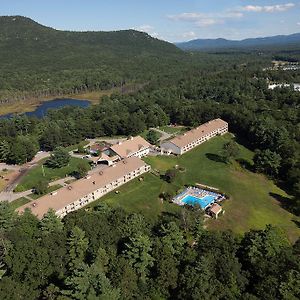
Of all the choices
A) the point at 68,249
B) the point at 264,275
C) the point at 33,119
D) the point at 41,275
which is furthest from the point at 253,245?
the point at 33,119

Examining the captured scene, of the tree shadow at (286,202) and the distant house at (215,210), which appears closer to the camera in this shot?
the distant house at (215,210)

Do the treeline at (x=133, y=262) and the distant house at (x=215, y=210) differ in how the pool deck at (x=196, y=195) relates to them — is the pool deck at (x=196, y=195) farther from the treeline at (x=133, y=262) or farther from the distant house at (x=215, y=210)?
the treeline at (x=133, y=262)

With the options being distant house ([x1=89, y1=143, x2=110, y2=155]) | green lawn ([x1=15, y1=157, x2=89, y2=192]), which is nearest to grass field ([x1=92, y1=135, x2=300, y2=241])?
distant house ([x1=89, y1=143, x2=110, y2=155])

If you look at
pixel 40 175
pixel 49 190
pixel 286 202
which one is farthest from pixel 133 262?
pixel 40 175

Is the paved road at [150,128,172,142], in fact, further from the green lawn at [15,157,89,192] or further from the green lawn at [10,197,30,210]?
the green lawn at [10,197,30,210]

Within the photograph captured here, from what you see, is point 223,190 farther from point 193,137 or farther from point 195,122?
point 195,122

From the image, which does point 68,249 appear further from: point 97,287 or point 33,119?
point 33,119

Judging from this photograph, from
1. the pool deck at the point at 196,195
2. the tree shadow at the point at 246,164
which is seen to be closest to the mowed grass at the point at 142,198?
the pool deck at the point at 196,195
